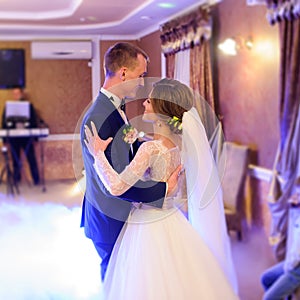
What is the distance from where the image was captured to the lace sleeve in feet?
2.77

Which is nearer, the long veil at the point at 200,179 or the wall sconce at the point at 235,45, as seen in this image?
the long veil at the point at 200,179

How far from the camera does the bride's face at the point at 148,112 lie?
87 cm

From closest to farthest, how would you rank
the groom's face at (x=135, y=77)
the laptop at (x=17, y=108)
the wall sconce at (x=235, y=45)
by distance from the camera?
the groom's face at (x=135, y=77) < the laptop at (x=17, y=108) < the wall sconce at (x=235, y=45)

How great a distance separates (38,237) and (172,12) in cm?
241

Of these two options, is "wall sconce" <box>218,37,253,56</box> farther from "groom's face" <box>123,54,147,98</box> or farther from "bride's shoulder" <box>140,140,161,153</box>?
"groom's face" <box>123,54,147,98</box>

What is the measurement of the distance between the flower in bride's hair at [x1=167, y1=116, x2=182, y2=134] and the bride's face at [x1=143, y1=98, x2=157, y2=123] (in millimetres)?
50

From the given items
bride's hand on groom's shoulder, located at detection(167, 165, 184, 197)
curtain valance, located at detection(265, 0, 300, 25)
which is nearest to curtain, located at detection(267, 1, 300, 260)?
curtain valance, located at detection(265, 0, 300, 25)

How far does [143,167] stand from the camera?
94 centimetres

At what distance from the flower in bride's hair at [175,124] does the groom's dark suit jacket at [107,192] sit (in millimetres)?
118

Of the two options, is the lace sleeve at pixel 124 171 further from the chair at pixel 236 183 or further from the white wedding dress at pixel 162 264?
the chair at pixel 236 183

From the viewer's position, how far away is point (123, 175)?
2.86 ft

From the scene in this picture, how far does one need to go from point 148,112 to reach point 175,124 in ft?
0.34

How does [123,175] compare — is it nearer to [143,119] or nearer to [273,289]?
[143,119]

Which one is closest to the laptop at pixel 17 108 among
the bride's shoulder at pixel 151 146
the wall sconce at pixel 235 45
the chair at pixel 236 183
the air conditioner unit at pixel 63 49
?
the air conditioner unit at pixel 63 49
